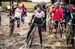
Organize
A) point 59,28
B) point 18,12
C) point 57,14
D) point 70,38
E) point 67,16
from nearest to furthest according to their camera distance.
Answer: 1. point 70,38
2. point 57,14
3. point 67,16
4. point 59,28
5. point 18,12

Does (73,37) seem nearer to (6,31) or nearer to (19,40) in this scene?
(19,40)

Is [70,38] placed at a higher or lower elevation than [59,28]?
lower

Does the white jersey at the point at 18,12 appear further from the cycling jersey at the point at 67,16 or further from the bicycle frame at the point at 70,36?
the bicycle frame at the point at 70,36

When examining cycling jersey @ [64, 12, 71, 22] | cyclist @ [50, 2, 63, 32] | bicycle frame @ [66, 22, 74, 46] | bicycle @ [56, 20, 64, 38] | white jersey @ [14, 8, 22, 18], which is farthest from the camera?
white jersey @ [14, 8, 22, 18]

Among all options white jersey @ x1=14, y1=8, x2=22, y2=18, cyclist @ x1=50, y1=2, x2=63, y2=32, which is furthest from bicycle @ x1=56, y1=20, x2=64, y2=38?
white jersey @ x1=14, y1=8, x2=22, y2=18

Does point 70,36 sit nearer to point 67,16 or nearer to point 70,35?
point 70,35

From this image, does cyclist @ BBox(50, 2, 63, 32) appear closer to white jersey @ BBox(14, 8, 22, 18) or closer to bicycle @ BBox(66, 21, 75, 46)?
bicycle @ BBox(66, 21, 75, 46)

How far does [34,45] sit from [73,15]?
2.48 m

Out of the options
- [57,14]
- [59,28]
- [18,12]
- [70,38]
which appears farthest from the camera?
[18,12]

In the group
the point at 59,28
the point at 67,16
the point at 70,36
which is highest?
the point at 67,16

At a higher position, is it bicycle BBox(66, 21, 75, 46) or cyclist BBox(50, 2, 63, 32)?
cyclist BBox(50, 2, 63, 32)

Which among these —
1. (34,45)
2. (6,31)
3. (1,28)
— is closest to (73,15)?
(34,45)

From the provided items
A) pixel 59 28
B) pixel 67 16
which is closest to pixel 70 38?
pixel 59 28

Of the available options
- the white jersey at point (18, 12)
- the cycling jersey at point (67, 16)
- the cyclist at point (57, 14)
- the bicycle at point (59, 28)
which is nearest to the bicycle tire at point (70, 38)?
the bicycle at point (59, 28)
